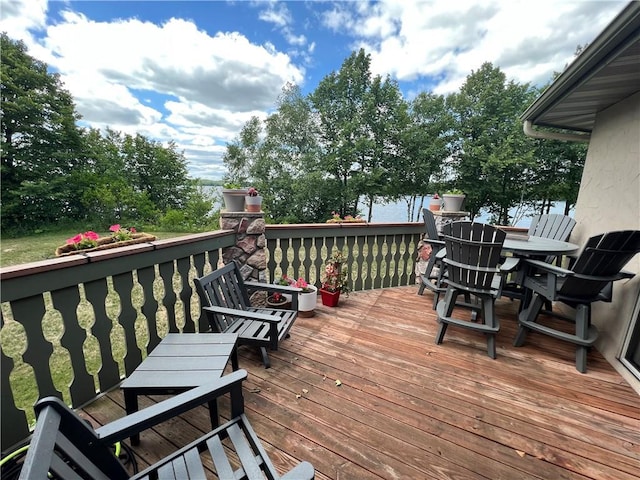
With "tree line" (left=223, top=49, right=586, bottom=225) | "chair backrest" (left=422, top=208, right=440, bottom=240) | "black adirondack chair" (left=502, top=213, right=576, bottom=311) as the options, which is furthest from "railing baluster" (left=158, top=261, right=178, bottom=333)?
"tree line" (left=223, top=49, right=586, bottom=225)

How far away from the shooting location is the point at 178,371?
4.96 feet

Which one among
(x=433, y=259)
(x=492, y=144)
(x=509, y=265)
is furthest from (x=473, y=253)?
(x=492, y=144)

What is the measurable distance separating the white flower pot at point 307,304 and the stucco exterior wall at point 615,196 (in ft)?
8.61

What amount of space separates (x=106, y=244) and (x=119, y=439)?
134 cm

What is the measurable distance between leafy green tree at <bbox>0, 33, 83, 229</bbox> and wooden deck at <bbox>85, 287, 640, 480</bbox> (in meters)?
12.4

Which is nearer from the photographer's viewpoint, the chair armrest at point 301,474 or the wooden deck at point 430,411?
the chair armrest at point 301,474

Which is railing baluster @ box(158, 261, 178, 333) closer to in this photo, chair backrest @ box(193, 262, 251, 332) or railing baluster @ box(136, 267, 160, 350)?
railing baluster @ box(136, 267, 160, 350)

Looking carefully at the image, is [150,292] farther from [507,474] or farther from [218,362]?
[507,474]

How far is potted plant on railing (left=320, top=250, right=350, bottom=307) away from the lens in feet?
10.7

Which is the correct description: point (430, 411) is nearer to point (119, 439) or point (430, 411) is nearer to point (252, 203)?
point (119, 439)

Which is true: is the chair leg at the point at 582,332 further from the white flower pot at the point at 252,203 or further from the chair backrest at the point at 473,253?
the white flower pot at the point at 252,203

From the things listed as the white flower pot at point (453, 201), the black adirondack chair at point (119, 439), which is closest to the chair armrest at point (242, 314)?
the black adirondack chair at point (119, 439)

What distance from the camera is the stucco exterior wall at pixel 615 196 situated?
226 centimetres

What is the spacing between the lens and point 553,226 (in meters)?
3.54
